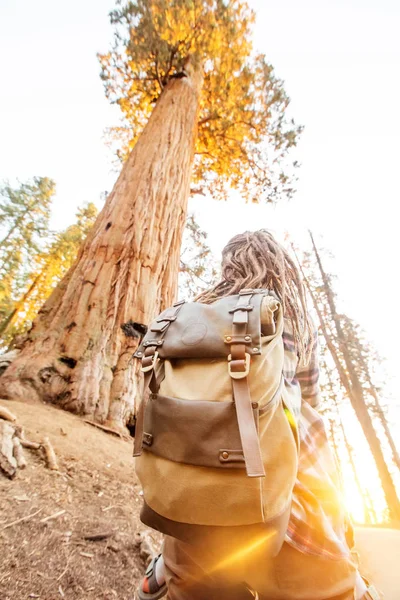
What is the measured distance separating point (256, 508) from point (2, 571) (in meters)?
1.25

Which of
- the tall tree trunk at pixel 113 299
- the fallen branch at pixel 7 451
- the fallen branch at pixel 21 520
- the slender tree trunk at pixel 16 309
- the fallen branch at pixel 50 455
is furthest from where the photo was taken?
the slender tree trunk at pixel 16 309

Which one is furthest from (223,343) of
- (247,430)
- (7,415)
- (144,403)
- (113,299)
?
(113,299)

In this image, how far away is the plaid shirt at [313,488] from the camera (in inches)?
39.8

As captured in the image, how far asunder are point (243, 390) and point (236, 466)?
20 cm

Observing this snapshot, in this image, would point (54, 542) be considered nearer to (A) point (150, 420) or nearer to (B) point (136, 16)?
(A) point (150, 420)

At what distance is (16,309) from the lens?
17484mm

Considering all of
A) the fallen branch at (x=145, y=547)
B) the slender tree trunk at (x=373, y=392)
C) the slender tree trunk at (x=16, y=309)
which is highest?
the slender tree trunk at (x=16, y=309)

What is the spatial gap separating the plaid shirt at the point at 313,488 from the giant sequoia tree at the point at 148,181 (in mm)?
2201

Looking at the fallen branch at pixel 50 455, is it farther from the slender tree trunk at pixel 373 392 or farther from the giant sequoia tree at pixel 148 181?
the slender tree trunk at pixel 373 392

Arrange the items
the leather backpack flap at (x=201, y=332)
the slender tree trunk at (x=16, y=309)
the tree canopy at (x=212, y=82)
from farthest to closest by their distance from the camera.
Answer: the slender tree trunk at (x=16, y=309) < the tree canopy at (x=212, y=82) < the leather backpack flap at (x=201, y=332)

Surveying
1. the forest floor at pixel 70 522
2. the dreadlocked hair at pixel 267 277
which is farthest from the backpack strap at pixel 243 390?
the forest floor at pixel 70 522

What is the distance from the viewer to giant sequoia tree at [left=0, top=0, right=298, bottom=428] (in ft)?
9.91

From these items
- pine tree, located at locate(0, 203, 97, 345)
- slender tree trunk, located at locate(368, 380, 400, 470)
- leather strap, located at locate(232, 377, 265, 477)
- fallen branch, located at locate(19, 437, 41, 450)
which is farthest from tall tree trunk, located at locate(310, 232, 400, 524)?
pine tree, located at locate(0, 203, 97, 345)

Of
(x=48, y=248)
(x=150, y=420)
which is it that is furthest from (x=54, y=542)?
(x=48, y=248)
